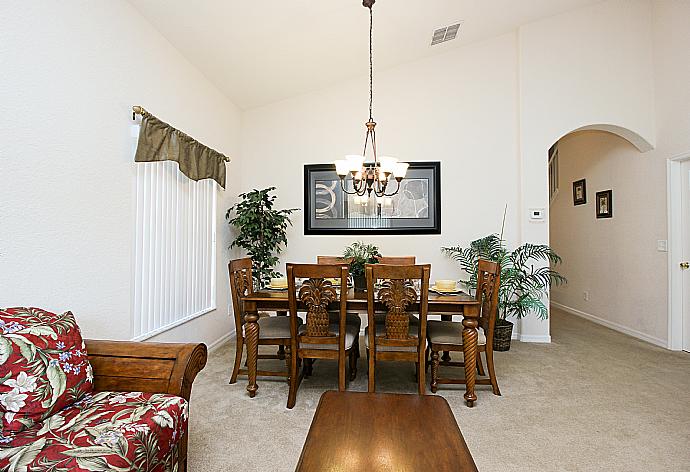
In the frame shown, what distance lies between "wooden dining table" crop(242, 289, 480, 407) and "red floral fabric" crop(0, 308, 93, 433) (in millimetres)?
1324

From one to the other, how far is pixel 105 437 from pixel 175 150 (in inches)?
95.1

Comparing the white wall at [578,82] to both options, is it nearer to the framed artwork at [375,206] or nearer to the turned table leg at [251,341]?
the framed artwork at [375,206]

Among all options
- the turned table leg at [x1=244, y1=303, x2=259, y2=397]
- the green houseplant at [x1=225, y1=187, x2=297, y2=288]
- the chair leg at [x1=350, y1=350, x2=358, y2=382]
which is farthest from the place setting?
the green houseplant at [x1=225, y1=187, x2=297, y2=288]

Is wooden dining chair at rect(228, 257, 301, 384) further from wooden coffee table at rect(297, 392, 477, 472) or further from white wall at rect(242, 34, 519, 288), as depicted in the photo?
white wall at rect(242, 34, 519, 288)

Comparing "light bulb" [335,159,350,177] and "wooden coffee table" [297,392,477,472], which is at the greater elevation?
"light bulb" [335,159,350,177]

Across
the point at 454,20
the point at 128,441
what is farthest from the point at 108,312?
the point at 454,20

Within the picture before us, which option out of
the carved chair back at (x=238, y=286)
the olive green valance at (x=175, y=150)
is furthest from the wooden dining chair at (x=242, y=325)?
the olive green valance at (x=175, y=150)

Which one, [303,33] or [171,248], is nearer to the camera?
[171,248]

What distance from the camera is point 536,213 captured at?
4.88m

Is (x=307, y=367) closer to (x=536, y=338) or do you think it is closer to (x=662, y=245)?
(x=536, y=338)

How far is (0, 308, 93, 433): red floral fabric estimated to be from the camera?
1.49 metres

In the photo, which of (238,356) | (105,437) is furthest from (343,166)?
(105,437)

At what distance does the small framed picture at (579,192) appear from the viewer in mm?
6141

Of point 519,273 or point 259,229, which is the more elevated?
point 259,229
